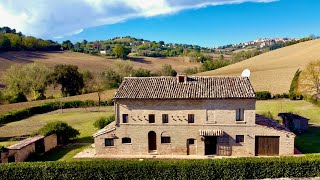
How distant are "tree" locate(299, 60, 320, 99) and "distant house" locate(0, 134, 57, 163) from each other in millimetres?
39043

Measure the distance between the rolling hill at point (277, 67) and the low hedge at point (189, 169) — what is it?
142 ft

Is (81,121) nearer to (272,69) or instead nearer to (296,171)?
(296,171)

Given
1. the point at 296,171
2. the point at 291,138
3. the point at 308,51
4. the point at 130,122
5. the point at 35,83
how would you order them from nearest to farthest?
the point at 296,171 < the point at 291,138 < the point at 130,122 < the point at 35,83 < the point at 308,51

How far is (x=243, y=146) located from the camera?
31.9 meters

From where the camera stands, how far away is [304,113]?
4888 centimetres

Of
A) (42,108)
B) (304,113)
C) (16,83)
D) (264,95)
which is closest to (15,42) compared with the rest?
(16,83)

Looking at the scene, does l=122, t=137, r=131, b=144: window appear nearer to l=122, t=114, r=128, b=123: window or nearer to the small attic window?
l=122, t=114, r=128, b=123: window

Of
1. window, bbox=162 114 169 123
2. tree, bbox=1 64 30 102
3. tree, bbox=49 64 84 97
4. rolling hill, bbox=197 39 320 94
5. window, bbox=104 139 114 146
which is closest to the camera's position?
window, bbox=162 114 169 123

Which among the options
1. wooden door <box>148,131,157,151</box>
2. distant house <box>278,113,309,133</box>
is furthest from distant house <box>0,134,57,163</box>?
distant house <box>278,113,309,133</box>

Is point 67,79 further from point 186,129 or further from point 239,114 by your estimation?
point 239,114

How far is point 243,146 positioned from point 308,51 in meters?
73.8

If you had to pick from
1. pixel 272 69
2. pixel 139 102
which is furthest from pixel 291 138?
pixel 272 69

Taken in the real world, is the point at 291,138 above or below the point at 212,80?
below

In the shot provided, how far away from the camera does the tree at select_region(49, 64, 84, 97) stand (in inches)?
2933
